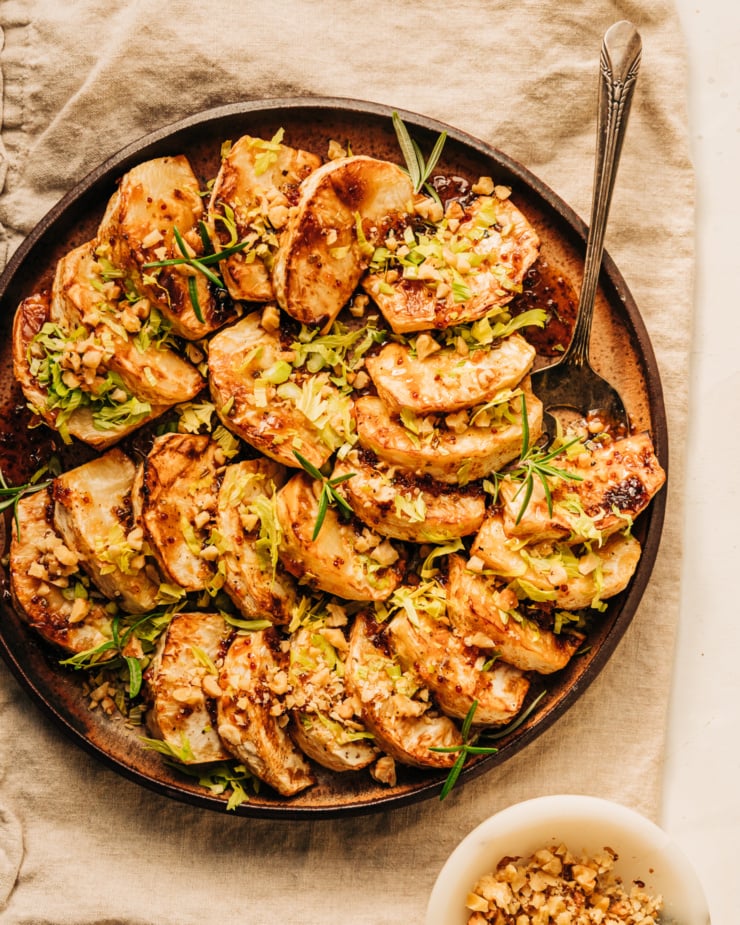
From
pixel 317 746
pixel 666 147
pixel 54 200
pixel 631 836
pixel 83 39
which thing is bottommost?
pixel 631 836

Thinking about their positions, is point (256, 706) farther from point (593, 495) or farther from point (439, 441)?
point (593, 495)

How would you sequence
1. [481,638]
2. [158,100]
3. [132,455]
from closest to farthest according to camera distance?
[481,638], [132,455], [158,100]

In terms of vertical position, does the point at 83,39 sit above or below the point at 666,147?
above

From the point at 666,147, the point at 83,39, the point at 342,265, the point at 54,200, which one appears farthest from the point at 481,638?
the point at 83,39

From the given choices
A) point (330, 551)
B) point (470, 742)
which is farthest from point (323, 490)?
point (470, 742)

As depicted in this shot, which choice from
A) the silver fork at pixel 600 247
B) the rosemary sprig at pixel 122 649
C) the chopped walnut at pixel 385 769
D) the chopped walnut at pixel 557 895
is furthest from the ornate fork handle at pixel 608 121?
the chopped walnut at pixel 557 895

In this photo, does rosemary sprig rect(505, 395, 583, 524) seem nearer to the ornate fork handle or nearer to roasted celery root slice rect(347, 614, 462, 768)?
the ornate fork handle

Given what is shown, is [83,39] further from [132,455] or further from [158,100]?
[132,455]

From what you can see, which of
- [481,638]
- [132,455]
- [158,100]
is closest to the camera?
[481,638]
